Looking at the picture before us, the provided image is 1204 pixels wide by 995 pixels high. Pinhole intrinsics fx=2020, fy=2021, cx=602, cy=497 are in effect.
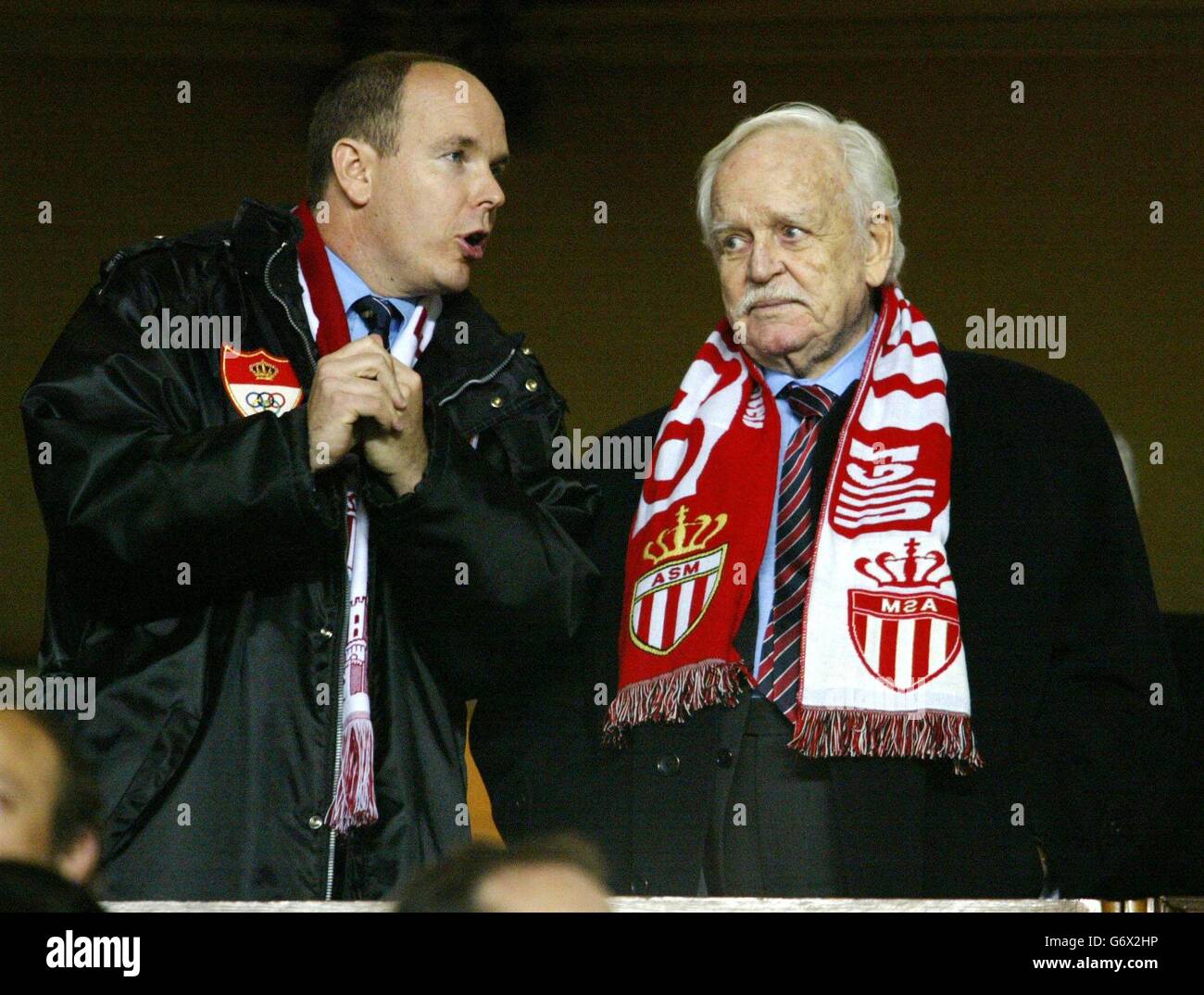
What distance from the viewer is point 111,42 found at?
4613 millimetres

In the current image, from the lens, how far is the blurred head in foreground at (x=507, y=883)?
5.55 feet

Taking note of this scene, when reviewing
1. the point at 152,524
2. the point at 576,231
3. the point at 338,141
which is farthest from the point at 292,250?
the point at 576,231

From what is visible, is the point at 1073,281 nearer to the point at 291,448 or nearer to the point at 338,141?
the point at 338,141

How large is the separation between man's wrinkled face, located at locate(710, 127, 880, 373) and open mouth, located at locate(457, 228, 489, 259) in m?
0.41

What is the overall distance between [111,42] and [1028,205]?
84.3 inches

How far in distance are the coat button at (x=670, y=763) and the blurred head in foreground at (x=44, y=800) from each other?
3.47ft

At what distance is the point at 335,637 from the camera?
3.03m

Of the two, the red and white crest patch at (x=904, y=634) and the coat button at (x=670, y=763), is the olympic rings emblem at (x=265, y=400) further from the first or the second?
the red and white crest patch at (x=904, y=634)

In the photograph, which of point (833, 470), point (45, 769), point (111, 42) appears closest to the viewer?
point (45, 769)

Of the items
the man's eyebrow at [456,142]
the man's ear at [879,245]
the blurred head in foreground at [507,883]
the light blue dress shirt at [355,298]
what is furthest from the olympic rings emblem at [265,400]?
the blurred head in foreground at [507,883]

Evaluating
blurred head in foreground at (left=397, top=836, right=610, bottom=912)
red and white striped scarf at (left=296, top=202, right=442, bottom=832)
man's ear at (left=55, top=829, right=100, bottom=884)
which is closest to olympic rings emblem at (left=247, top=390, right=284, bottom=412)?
red and white striped scarf at (left=296, top=202, right=442, bottom=832)

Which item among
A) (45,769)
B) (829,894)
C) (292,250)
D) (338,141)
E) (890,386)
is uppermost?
(338,141)

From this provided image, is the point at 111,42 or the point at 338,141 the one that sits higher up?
the point at 111,42

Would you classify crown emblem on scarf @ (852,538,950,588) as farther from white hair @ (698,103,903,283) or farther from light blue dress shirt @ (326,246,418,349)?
light blue dress shirt @ (326,246,418,349)
